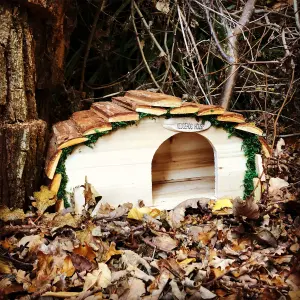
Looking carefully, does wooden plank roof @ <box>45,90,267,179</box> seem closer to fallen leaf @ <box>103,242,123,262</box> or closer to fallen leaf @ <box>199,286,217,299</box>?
fallen leaf @ <box>103,242,123,262</box>

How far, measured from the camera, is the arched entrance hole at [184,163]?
7.62 ft

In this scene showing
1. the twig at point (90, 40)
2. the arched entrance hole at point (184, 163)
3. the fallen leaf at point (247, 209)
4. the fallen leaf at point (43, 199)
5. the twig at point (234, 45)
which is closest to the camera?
the fallen leaf at point (247, 209)

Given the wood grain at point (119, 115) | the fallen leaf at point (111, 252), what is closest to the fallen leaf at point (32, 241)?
the fallen leaf at point (111, 252)

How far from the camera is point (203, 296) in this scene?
1250mm

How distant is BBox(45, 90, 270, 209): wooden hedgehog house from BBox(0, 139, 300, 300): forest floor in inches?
4.6

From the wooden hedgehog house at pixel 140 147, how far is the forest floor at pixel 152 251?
12cm

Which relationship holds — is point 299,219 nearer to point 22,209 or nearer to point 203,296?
point 203,296

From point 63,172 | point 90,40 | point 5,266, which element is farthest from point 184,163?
point 90,40

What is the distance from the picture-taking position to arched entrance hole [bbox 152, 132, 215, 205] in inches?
91.4

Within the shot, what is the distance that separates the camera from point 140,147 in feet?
6.42

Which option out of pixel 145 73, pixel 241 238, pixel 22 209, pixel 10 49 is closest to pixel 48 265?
pixel 22 209

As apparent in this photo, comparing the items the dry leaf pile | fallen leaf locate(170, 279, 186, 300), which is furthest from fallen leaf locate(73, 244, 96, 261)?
fallen leaf locate(170, 279, 186, 300)

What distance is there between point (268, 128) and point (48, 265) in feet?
7.29

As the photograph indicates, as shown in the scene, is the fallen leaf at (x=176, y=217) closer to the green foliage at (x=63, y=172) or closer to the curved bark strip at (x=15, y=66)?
the green foliage at (x=63, y=172)
